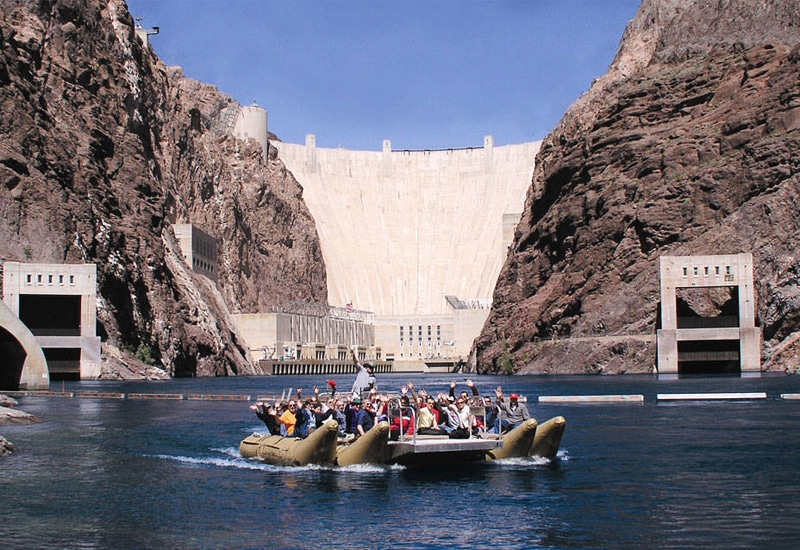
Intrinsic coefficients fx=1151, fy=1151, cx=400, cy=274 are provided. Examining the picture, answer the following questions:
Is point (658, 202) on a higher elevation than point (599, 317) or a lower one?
higher

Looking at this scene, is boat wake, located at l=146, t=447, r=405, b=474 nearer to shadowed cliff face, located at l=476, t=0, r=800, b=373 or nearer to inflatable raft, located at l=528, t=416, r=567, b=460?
inflatable raft, located at l=528, t=416, r=567, b=460

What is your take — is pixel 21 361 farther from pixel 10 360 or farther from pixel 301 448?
pixel 301 448

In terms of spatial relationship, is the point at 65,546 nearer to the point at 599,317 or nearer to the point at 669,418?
the point at 669,418

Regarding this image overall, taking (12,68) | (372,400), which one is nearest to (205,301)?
(12,68)

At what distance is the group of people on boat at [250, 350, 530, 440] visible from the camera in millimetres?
30203

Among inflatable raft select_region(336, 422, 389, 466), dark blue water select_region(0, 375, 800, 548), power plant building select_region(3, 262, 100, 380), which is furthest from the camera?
power plant building select_region(3, 262, 100, 380)

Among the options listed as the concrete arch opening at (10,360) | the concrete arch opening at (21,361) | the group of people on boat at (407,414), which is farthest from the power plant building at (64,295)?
the group of people on boat at (407,414)

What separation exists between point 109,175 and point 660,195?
49279mm

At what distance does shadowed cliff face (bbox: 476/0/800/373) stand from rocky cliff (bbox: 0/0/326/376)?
104ft

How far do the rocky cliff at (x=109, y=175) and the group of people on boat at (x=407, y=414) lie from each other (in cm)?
5753

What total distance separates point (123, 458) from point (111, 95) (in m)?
82.9

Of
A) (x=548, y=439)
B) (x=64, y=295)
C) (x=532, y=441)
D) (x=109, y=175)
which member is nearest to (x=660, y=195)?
(x=64, y=295)

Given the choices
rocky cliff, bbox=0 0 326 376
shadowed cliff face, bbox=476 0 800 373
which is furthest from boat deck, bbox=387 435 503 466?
rocky cliff, bbox=0 0 326 376

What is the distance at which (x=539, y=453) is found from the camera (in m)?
31.2
